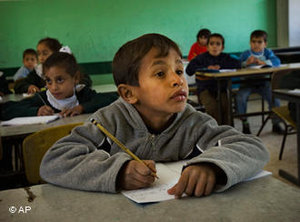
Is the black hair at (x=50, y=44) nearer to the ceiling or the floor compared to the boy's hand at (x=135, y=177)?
nearer to the ceiling

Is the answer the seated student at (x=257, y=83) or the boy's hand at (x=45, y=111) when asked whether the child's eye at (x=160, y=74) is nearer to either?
the boy's hand at (x=45, y=111)

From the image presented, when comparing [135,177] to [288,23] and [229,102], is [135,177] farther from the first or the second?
[288,23]

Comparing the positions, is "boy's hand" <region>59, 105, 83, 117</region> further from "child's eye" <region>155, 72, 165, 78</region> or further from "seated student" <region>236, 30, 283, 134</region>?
"seated student" <region>236, 30, 283, 134</region>

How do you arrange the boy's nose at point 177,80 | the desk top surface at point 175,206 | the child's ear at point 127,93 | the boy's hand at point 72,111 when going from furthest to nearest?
the boy's hand at point 72,111
the child's ear at point 127,93
the boy's nose at point 177,80
the desk top surface at point 175,206

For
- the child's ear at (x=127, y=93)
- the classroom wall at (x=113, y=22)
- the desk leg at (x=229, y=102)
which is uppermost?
the classroom wall at (x=113, y=22)

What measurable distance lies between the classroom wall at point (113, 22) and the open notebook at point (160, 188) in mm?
6052

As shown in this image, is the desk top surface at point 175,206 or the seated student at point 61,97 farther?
the seated student at point 61,97

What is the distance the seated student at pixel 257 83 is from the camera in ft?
15.7

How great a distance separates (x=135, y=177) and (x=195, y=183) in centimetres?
14

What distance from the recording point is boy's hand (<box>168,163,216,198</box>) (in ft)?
2.64

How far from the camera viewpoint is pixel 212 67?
4.86 m

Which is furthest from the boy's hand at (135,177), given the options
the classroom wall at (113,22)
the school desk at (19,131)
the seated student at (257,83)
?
the classroom wall at (113,22)

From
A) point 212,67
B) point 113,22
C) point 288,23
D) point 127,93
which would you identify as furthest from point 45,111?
point 288,23

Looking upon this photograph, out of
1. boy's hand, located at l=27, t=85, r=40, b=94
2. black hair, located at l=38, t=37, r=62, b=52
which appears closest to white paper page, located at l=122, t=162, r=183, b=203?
boy's hand, located at l=27, t=85, r=40, b=94
